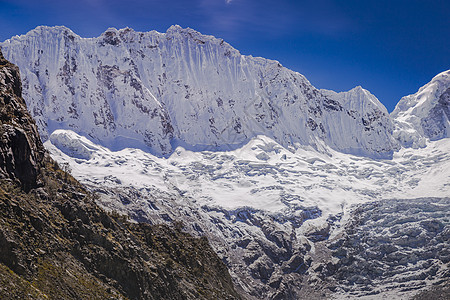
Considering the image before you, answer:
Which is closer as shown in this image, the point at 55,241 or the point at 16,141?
the point at 55,241

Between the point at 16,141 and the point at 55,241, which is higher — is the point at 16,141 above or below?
above

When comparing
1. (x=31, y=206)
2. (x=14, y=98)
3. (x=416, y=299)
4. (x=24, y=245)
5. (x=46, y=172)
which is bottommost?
(x=416, y=299)

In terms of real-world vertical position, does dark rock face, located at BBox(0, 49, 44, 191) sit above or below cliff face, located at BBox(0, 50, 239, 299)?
above

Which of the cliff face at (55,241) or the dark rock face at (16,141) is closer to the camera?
the cliff face at (55,241)

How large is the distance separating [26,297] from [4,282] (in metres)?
2.10

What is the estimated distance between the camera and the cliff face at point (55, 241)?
49.2 metres

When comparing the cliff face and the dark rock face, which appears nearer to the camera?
the cliff face

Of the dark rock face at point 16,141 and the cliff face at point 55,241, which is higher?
the dark rock face at point 16,141

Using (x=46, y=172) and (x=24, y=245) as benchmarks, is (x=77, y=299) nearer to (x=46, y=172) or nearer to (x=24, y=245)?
(x=24, y=245)

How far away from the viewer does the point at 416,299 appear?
192 meters

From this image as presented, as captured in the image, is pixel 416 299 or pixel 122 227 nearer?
pixel 122 227

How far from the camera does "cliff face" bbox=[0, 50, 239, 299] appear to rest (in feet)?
162

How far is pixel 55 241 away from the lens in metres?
55.6

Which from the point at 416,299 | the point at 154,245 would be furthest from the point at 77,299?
the point at 416,299
